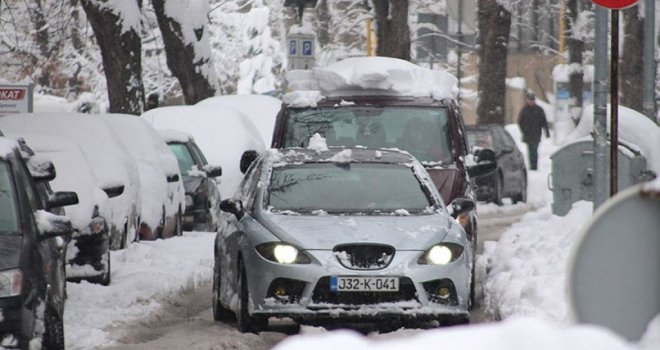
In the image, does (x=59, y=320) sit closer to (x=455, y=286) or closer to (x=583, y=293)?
(x=455, y=286)

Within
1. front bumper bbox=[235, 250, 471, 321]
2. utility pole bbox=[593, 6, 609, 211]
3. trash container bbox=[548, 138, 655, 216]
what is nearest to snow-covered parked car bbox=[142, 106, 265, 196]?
trash container bbox=[548, 138, 655, 216]

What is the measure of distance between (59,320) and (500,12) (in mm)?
28374

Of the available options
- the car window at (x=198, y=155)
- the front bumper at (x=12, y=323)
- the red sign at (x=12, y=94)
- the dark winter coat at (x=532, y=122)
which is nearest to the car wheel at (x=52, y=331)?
the front bumper at (x=12, y=323)

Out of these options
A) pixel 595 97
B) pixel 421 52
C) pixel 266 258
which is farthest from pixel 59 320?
pixel 421 52

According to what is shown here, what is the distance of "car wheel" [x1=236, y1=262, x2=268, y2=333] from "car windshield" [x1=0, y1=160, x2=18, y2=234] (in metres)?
1.92

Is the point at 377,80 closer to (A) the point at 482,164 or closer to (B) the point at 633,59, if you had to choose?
(A) the point at 482,164

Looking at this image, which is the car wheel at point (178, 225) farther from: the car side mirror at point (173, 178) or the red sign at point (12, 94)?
the red sign at point (12, 94)

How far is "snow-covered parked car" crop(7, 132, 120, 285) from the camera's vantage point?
14.5m

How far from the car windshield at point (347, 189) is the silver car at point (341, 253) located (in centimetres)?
1

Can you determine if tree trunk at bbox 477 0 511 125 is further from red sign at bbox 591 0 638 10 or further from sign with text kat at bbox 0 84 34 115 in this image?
red sign at bbox 591 0 638 10

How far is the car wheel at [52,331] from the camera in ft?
31.8

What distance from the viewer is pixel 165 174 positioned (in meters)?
19.6

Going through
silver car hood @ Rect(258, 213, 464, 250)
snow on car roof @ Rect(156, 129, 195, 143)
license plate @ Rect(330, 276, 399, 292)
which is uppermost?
silver car hood @ Rect(258, 213, 464, 250)

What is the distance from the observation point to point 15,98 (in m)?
26.6
